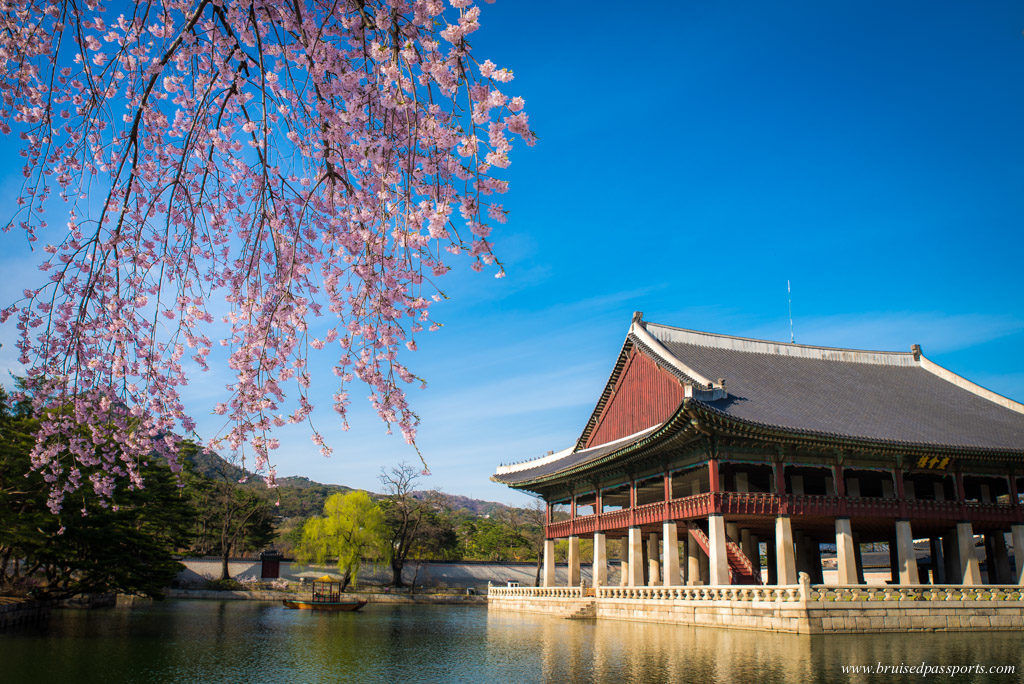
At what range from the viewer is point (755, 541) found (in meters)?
29.8

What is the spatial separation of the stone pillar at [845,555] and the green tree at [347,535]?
32.3 metres

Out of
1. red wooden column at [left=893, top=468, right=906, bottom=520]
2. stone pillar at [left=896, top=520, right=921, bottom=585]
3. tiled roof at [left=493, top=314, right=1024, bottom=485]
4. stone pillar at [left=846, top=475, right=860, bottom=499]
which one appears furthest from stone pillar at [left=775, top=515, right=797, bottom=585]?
stone pillar at [left=846, top=475, right=860, bottom=499]

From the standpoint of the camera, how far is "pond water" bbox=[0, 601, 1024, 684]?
1166 cm

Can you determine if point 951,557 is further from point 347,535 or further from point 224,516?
point 224,516

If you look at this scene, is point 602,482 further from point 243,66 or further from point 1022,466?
point 243,66

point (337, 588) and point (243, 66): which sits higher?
point (243, 66)

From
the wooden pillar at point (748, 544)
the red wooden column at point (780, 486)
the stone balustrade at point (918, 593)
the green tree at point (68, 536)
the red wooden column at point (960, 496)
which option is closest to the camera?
the stone balustrade at point (918, 593)

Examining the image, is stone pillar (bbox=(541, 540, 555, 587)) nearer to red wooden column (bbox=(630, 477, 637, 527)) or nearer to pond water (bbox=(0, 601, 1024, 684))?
red wooden column (bbox=(630, 477, 637, 527))

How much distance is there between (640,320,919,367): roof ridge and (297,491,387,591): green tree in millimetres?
26194

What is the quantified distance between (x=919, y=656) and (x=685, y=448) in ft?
33.5

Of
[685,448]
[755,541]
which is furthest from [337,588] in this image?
[685,448]

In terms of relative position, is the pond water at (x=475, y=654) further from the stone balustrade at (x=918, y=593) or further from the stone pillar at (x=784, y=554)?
the stone pillar at (x=784, y=554)

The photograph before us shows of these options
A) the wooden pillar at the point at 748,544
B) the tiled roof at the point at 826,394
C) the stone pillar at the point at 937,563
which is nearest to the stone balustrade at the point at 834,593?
the tiled roof at the point at 826,394

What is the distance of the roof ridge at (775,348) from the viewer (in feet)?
99.6
